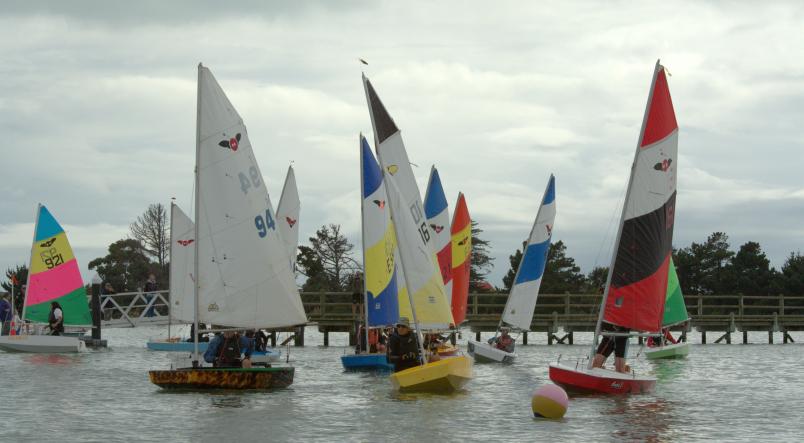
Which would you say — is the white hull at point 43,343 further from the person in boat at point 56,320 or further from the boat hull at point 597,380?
the boat hull at point 597,380

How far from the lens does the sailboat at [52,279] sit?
3975 centimetres

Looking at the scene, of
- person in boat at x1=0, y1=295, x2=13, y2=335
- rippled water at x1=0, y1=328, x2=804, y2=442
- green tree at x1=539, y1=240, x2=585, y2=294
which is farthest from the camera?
green tree at x1=539, y1=240, x2=585, y2=294

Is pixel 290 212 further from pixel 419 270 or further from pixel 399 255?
pixel 419 270

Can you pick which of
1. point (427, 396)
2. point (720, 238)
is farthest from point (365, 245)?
point (720, 238)

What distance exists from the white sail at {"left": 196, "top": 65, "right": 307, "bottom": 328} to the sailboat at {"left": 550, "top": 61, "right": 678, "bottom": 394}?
6002 mm

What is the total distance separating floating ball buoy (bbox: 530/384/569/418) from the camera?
21109mm

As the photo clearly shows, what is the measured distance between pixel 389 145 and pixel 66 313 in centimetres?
1906

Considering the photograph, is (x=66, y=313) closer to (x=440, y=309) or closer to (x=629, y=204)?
(x=440, y=309)

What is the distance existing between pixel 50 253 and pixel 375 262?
1554 centimetres

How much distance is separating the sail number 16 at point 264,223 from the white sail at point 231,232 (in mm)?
21

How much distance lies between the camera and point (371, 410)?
22844mm

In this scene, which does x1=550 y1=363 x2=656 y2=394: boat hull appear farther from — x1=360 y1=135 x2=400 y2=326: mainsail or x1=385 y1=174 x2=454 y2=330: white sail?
x1=360 y1=135 x2=400 y2=326: mainsail

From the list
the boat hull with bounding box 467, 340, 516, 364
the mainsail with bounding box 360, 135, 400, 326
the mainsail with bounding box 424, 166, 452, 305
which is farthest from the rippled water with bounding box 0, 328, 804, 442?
the mainsail with bounding box 424, 166, 452, 305

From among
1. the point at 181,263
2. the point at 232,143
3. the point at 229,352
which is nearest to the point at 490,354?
the point at 229,352
